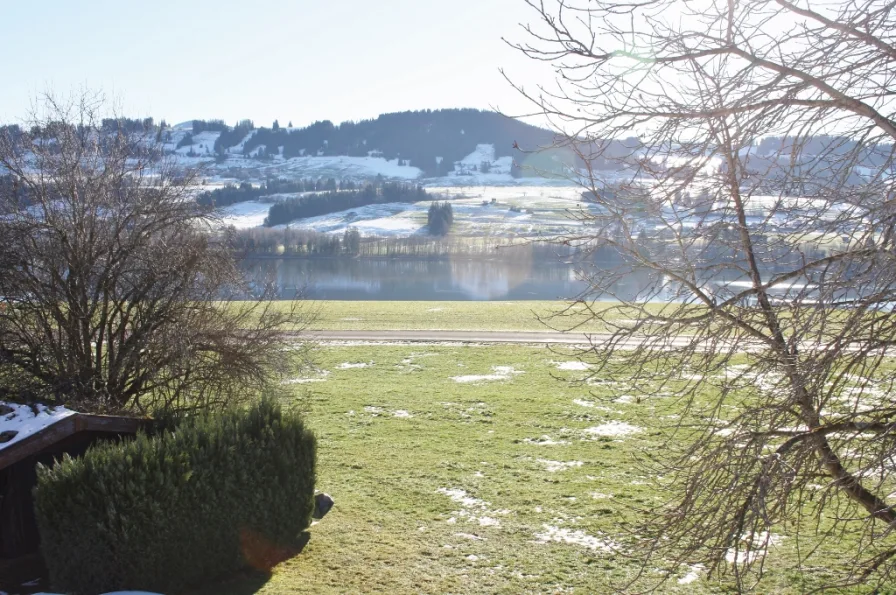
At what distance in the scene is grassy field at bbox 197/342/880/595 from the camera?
7996 millimetres

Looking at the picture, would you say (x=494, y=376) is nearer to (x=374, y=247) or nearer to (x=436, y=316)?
(x=436, y=316)

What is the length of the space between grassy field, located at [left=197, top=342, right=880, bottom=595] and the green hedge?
54 cm

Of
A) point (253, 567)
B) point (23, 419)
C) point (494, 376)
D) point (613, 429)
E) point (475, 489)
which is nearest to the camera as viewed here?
point (23, 419)

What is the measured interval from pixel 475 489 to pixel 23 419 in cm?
635

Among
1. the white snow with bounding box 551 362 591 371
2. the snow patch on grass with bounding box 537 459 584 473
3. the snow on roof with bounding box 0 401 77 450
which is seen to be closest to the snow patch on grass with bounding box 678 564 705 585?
the snow patch on grass with bounding box 537 459 584 473

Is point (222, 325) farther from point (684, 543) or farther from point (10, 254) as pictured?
point (684, 543)

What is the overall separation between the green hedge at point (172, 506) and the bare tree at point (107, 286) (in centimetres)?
221

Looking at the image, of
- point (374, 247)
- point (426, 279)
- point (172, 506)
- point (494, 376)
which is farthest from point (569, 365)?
point (374, 247)

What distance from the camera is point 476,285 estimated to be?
6944cm

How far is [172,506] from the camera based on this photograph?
7.26m

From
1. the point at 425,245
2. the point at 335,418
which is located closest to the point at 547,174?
the point at 335,418

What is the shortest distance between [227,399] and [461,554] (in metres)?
4.32

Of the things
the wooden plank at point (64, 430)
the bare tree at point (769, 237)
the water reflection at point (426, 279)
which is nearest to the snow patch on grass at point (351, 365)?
the wooden plank at point (64, 430)

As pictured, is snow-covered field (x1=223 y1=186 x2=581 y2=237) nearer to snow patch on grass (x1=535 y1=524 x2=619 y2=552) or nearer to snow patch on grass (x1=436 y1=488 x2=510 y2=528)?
snow patch on grass (x1=436 y1=488 x2=510 y2=528)
